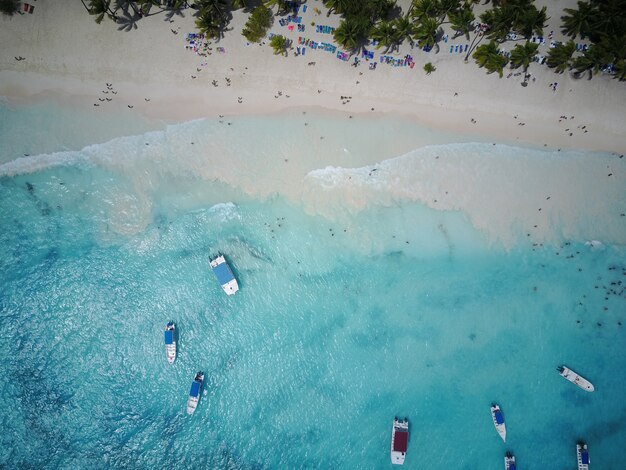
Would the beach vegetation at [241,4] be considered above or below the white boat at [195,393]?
above

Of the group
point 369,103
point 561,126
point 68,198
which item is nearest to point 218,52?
point 369,103

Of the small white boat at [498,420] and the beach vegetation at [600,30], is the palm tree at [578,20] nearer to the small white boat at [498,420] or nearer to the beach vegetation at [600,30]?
the beach vegetation at [600,30]

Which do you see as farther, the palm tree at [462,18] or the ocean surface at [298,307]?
the ocean surface at [298,307]

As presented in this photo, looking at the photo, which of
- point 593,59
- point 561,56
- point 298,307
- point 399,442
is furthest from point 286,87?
point 399,442

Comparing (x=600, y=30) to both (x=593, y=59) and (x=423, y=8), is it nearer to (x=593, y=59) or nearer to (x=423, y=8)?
(x=593, y=59)

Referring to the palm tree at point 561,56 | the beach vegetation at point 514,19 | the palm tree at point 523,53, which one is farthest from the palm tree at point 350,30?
the palm tree at point 561,56

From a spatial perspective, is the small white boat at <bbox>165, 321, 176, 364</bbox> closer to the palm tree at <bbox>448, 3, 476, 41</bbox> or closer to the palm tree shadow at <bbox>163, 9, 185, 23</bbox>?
→ the palm tree shadow at <bbox>163, 9, 185, 23</bbox>
